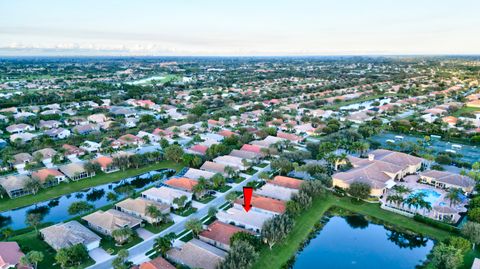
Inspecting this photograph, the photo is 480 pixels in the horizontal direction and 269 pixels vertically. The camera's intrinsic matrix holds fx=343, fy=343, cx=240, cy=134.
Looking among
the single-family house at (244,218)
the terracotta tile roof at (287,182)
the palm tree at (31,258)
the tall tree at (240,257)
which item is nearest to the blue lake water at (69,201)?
the palm tree at (31,258)

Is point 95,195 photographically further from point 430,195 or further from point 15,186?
point 430,195

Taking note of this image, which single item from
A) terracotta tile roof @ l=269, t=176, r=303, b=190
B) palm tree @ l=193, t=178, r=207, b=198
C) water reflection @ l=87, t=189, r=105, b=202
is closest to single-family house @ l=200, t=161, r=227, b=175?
palm tree @ l=193, t=178, r=207, b=198

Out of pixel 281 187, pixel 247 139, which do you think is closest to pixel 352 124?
pixel 247 139

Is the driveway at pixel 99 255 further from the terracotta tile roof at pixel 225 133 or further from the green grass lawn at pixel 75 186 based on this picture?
the terracotta tile roof at pixel 225 133

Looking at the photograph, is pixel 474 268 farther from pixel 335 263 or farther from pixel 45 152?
pixel 45 152

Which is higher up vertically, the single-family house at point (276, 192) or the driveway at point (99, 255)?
the single-family house at point (276, 192)

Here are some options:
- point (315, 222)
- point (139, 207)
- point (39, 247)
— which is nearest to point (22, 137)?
point (139, 207)
